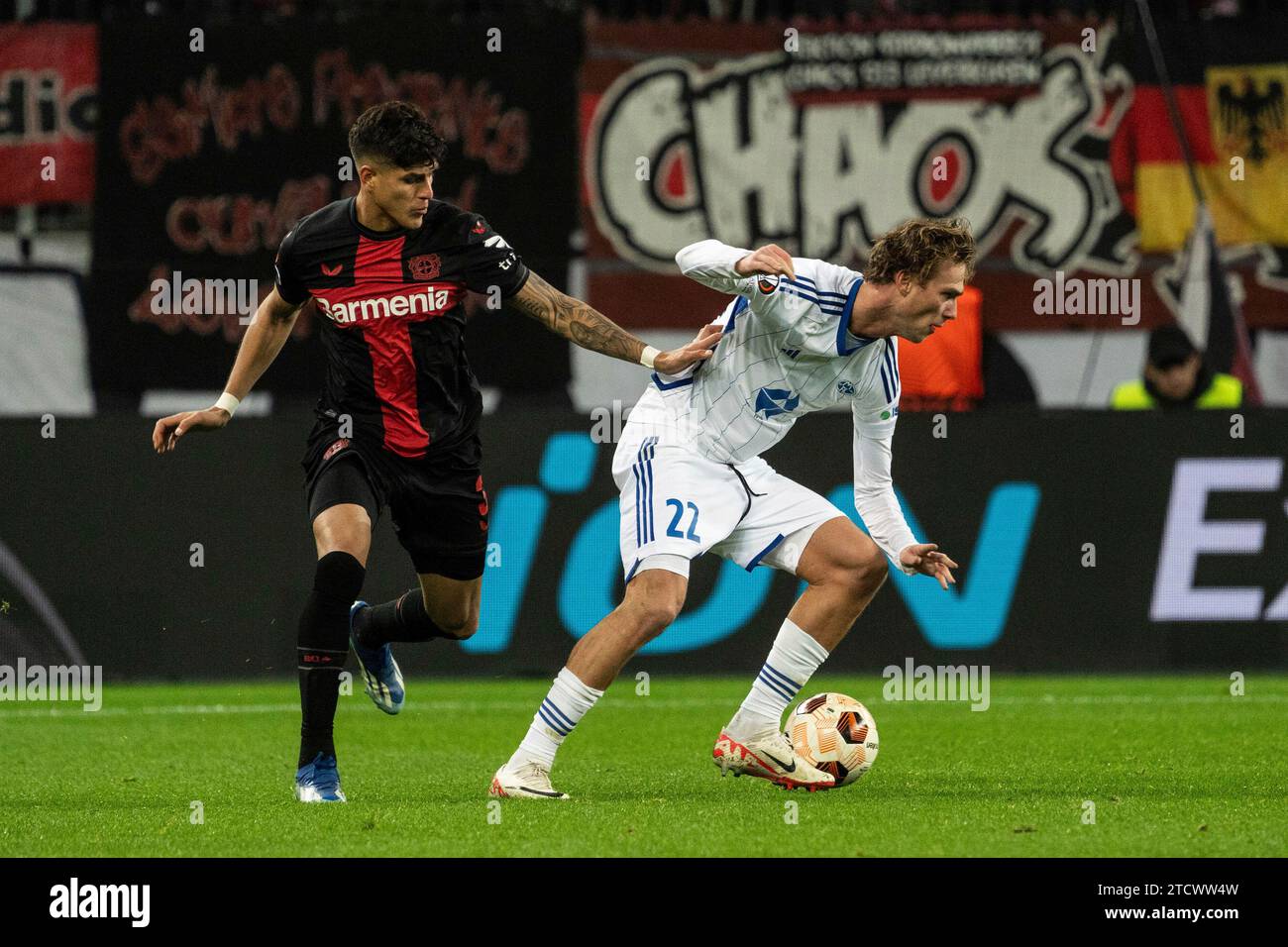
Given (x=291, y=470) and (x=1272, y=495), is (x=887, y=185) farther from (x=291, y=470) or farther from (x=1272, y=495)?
(x=291, y=470)

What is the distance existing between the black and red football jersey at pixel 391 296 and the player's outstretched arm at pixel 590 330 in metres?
0.07

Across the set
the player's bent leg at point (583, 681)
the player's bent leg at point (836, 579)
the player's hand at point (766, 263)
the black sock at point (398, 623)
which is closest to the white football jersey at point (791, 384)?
the player's bent leg at point (836, 579)

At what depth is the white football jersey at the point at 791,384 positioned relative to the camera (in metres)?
6.66

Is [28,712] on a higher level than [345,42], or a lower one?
lower

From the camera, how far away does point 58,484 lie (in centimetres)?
1094

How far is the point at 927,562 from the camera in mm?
6652

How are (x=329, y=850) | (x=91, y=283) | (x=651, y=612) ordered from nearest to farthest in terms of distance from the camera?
(x=329, y=850) → (x=651, y=612) → (x=91, y=283)

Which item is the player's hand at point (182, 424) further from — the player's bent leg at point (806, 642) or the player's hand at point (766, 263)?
the player's bent leg at point (806, 642)

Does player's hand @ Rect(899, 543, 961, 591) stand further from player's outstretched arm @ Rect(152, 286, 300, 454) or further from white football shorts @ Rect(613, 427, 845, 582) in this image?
player's outstretched arm @ Rect(152, 286, 300, 454)

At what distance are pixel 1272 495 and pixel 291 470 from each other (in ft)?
17.8

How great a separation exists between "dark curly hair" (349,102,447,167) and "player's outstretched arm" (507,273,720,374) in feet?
2.07

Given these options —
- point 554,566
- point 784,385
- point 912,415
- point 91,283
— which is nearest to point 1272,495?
point 912,415

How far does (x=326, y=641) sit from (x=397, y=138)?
5.41 ft

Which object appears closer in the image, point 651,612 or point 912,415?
point 651,612
